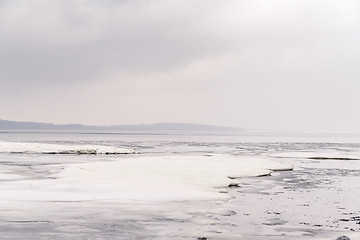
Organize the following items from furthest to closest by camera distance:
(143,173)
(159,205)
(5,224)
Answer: (143,173)
(159,205)
(5,224)

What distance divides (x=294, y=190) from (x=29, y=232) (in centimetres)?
1271

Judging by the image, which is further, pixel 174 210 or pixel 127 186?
pixel 127 186

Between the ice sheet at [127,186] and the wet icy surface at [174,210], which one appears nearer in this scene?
the wet icy surface at [174,210]

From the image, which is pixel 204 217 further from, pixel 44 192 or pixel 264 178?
pixel 264 178

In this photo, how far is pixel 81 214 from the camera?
1270 centimetres

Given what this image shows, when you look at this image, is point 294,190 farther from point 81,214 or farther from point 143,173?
point 81,214

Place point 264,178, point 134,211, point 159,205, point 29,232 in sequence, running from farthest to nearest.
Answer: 1. point 264,178
2. point 159,205
3. point 134,211
4. point 29,232

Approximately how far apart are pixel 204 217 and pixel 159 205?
2.28 metres

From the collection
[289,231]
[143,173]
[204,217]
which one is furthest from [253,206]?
[143,173]

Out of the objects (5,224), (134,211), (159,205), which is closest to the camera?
(5,224)

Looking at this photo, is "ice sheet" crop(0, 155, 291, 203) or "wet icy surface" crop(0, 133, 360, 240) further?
"ice sheet" crop(0, 155, 291, 203)

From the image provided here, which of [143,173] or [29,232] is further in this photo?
[143,173]

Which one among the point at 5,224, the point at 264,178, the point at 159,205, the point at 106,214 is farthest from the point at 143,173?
the point at 5,224

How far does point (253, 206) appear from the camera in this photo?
1532 centimetres
